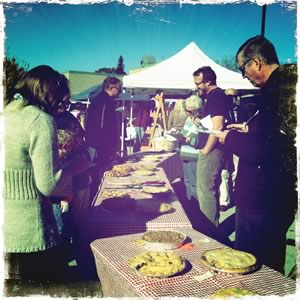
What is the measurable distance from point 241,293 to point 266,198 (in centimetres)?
92

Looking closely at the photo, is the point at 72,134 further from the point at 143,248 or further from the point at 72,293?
the point at 143,248

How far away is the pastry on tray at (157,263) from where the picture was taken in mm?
1553

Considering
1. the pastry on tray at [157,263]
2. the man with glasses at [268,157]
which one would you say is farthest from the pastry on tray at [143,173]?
the pastry on tray at [157,263]

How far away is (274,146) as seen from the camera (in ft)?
6.95

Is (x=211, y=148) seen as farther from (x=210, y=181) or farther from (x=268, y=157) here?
(x=268, y=157)

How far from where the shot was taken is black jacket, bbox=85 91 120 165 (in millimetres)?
4496

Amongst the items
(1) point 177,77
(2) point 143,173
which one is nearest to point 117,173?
(2) point 143,173

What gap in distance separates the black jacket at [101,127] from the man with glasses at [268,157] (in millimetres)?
2393

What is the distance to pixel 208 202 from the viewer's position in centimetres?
389

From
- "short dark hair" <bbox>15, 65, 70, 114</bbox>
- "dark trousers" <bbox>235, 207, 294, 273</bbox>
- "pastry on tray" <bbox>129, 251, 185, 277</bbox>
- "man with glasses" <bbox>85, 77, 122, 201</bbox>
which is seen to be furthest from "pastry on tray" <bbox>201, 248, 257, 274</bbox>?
"man with glasses" <bbox>85, 77, 122, 201</bbox>

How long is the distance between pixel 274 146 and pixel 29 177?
1371mm

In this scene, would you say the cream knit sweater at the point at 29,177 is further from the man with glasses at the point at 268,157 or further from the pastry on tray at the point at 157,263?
the man with glasses at the point at 268,157

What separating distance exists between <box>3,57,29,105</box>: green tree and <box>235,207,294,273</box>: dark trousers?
1621 millimetres

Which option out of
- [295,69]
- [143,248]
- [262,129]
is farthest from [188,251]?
[295,69]
